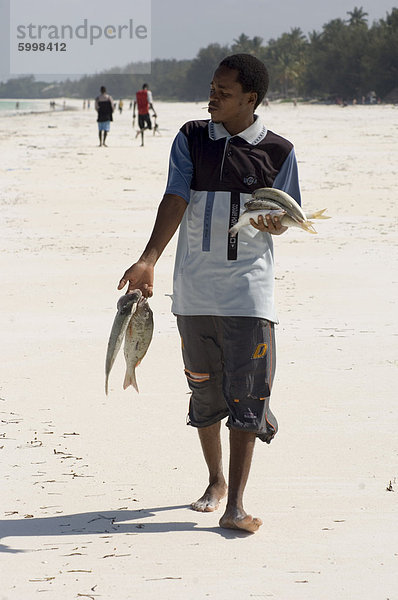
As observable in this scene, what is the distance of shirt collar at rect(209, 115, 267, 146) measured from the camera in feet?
11.8

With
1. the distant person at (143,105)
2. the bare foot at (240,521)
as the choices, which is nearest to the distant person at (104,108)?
the distant person at (143,105)

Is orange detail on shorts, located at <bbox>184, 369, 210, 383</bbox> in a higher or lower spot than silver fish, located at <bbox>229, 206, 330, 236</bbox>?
lower

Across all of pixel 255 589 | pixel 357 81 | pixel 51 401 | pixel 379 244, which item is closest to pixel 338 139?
pixel 379 244

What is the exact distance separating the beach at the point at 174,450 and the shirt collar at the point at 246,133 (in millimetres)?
760

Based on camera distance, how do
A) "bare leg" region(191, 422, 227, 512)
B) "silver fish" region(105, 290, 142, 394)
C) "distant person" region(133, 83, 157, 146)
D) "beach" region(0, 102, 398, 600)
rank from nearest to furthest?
"beach" region(0, 102, 398, 600) < "silver fish" region(105, 290, 142, 394) < "bare leg" region(191, 422, 227, 512) < "distant person" region(133, 83, 157, 146)

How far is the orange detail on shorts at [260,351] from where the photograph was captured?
3.55 m

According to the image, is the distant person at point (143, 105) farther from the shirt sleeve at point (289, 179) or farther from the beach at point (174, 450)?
the shirt sleeve at point (289, 179)

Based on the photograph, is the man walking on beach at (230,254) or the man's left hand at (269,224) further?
the man walking on beach at (230,254)

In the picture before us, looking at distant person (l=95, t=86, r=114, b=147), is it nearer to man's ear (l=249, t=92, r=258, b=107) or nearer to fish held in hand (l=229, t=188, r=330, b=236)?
man's ear (l=249, t=92, r=258, b=107)

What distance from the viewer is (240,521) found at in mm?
3598

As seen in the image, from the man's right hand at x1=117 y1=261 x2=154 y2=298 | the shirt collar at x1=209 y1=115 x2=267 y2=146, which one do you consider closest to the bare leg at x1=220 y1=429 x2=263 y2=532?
the man's right hand at x1=117 y1=261 x2=154 y2=298

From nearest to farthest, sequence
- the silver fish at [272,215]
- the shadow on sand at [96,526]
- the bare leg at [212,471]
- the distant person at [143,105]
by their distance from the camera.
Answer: the silver fish at [272,215] < the shadow on sand at [96,526] < the bare leg at [212,471] < the distant person at [143,105]

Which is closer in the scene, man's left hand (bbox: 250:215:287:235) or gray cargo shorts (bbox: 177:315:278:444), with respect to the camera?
man's left hand (bbox: 250:215:287:235)

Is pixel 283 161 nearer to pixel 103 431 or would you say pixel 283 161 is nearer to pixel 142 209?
pixel 103 431
